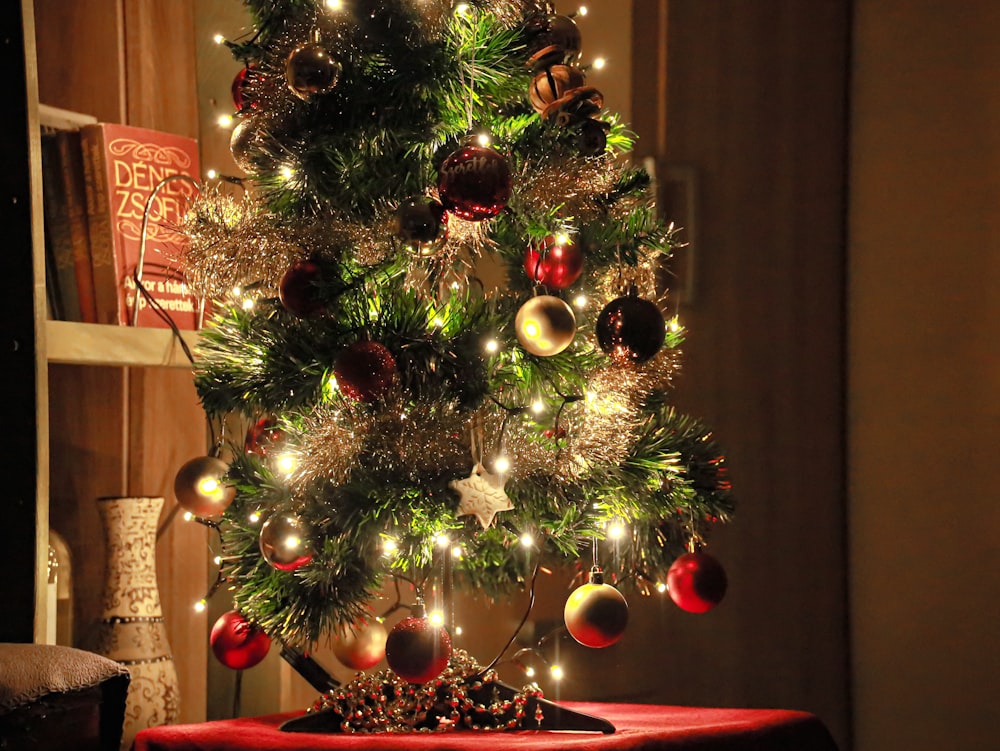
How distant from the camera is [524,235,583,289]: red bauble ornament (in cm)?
100

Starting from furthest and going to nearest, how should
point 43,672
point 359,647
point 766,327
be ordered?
point 766,327 → point 359,647 → point 43,672

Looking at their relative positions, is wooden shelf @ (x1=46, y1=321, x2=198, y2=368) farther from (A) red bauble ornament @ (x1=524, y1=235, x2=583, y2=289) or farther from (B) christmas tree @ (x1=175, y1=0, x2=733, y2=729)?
(A) red bauble ornament @ (x1=524, y1=235, x2=583, y2=289)

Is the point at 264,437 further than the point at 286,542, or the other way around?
the point at 264,437

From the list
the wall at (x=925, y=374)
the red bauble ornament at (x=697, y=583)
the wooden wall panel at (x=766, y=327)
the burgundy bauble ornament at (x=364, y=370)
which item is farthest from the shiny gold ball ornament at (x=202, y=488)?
the wall at (x=925, y=374)

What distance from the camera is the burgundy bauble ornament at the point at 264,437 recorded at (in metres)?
1.06

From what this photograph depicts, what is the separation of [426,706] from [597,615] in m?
0.19

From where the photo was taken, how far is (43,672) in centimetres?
84

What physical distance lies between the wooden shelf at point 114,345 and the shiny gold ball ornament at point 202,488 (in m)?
0.24

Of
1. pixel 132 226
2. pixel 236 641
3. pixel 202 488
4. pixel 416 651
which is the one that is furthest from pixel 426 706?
pixel 132 226

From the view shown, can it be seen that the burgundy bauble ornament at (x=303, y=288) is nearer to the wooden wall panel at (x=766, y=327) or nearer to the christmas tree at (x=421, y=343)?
the christmas tree at (x=421, y=343)

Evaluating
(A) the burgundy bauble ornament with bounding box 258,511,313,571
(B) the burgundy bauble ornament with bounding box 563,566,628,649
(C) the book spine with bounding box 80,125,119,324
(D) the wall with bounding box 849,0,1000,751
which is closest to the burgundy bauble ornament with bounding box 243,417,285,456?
(A) the burgundy bauble ornament with bounding box 258,511,313,571

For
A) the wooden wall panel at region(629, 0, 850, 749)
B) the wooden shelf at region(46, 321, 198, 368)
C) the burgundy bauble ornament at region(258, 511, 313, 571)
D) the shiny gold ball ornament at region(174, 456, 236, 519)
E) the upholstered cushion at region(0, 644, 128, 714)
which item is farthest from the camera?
the wooden wall panel at region(629, 0, 850, 749)

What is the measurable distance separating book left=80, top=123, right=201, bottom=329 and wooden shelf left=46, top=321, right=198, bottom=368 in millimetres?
27

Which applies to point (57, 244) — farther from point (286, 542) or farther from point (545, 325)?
point (545, 325)
